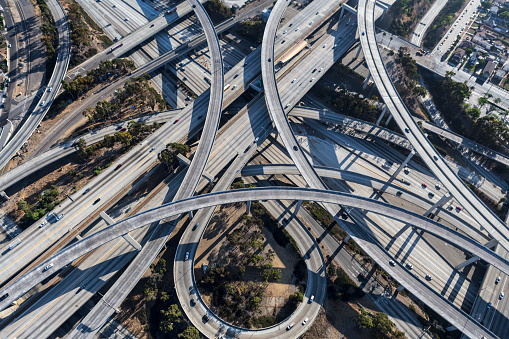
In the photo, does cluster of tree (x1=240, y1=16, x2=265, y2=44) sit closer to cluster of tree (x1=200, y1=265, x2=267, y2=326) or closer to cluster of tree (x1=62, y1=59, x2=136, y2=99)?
cluster of tree (x1=62, y1=59, x2=136, y2=99)

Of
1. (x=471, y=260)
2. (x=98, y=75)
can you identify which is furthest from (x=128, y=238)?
(x=471, y=260)

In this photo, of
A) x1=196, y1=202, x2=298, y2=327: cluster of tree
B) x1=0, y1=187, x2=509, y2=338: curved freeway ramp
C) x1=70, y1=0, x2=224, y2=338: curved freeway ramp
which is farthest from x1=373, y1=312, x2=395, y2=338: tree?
x1=70, y1=0, x2=224, y2=338: curved freeway ramp

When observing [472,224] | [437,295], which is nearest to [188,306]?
[437,295]

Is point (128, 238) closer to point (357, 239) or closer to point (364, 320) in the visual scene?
point (357, 239)

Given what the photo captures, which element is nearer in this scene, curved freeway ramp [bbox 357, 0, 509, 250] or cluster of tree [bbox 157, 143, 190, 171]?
curved freeway ramp [bbox 357, 0, 509, 250]

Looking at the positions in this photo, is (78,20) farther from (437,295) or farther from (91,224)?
(437,295)

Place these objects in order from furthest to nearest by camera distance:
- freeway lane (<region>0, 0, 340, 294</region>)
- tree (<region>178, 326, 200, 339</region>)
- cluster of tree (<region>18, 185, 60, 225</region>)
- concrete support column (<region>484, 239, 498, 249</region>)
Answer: concrete support column (<region>484, 239, 498, 249</region>) → cluster of tree (<region>18, 185, 60, 225</region>) → freeway lane (<region>0, 0, 340, 294</region>) → tree (<region>178, 326, 200, 339</region>)
